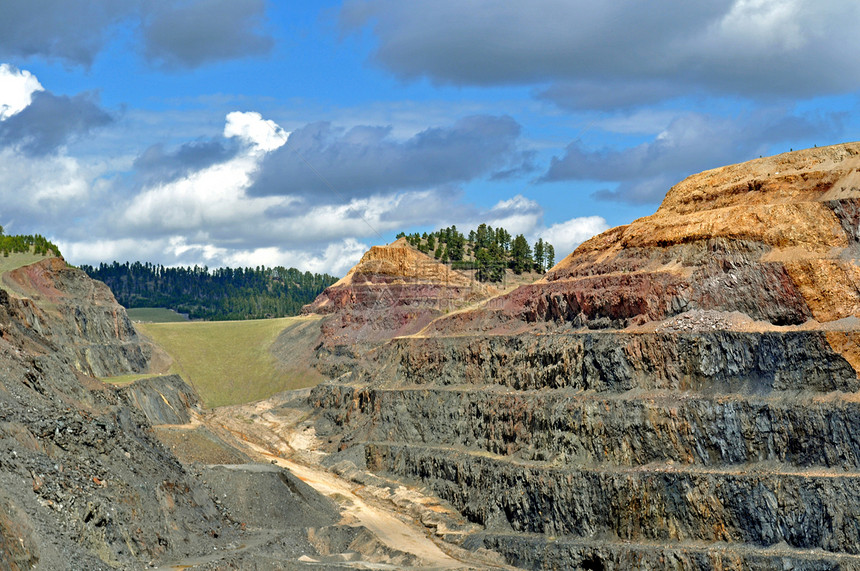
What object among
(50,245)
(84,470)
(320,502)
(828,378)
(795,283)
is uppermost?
(50,245)

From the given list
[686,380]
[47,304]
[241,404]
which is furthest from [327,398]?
[686,380]

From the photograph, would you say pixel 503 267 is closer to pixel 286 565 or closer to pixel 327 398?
pixel 327 398

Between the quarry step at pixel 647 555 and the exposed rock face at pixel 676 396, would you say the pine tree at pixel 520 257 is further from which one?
the quarry step at pixel 647 555

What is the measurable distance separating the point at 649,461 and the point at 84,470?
35051 millimetres

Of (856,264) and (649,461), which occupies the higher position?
(856,264)

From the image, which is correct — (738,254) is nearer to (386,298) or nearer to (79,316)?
(386,298)

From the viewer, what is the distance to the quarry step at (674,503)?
57.8 metres

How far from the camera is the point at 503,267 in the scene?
16575 centimetres

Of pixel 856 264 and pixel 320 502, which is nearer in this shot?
pixel 856 264

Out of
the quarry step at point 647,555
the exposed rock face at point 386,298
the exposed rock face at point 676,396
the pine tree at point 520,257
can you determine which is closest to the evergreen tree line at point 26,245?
the exposed rock face at point 386,298

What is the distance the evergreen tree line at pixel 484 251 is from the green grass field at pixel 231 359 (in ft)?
79.6

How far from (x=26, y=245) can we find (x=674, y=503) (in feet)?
327

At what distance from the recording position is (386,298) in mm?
149500

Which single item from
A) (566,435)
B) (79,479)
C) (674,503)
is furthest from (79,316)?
(674,503)
